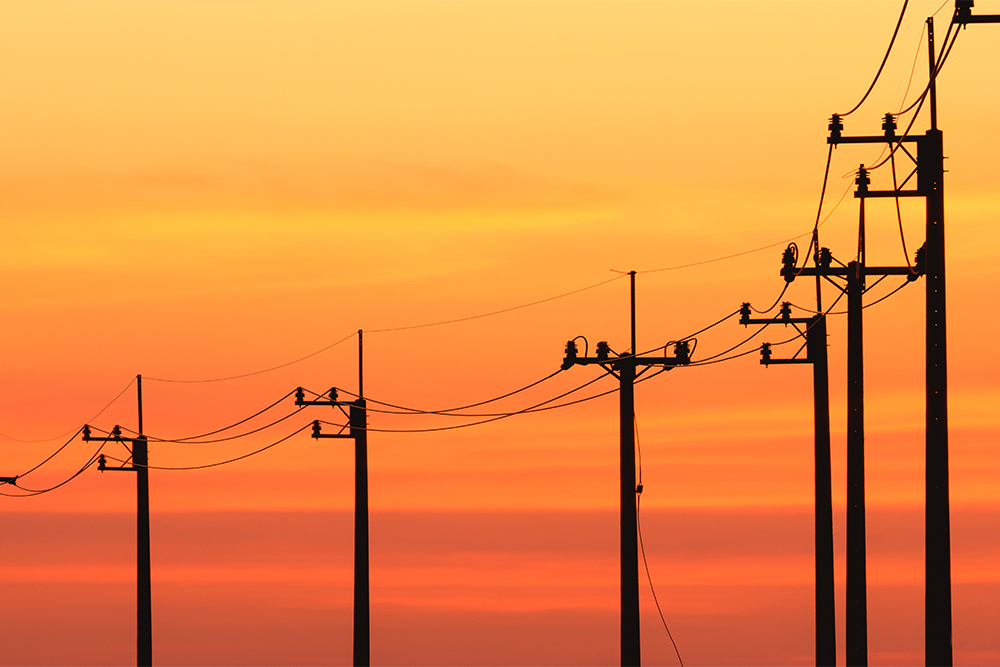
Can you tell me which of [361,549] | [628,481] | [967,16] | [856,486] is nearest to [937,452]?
[967,16]

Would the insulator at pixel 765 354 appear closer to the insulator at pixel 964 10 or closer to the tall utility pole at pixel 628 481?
the tall utility pole at pixel 628 481

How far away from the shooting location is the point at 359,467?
160 ft

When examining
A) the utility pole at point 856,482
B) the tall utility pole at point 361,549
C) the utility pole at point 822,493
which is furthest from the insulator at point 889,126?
the tall utility pole at point 361,549

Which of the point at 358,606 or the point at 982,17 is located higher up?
the point at 982,17

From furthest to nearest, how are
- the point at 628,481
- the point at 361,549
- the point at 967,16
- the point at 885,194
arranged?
the point at 361,549
the point at 628,481
the point at 885,194
the point at 967,16

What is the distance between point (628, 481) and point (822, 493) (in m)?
5.10

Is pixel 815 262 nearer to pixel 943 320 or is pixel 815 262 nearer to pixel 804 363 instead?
pixel 804 363

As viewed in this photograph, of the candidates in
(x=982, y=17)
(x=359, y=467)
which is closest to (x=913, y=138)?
(x=982, y=17)

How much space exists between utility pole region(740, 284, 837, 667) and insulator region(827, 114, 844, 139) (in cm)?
665

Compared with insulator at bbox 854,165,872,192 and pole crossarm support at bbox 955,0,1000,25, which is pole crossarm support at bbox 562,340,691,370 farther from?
pole crossarm support at bbox 955,0,1000,25

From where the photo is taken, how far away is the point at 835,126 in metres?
36.8

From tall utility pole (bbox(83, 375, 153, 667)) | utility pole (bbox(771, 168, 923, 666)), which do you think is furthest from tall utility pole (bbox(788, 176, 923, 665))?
tall utility pole (bbox(83, 375, 153, 667))

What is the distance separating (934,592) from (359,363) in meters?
28.9

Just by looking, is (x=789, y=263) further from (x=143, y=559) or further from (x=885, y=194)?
(x=143, y=559)
